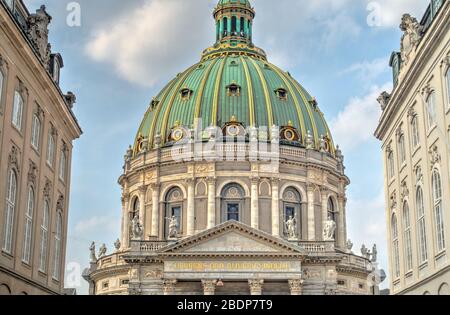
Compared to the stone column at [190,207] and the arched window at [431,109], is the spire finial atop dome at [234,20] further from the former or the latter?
the arched window at [431,109]

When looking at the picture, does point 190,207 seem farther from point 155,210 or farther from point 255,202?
point 255,202

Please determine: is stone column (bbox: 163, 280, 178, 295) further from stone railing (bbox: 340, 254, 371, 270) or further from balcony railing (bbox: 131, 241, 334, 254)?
stone railing (bbox: 340, 254, 371, 270)

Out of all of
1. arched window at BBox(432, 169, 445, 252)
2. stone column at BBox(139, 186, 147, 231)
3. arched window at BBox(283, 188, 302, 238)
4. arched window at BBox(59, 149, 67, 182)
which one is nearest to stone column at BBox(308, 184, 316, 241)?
arched window at BBox(283, 188, 302, 238)

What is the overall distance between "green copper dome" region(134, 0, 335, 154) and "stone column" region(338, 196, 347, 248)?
524 centimetres

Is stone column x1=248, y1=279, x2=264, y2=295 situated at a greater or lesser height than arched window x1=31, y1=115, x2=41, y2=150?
lesser

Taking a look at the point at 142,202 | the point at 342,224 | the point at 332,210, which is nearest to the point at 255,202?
the point at 332,210

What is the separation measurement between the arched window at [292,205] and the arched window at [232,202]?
414cm

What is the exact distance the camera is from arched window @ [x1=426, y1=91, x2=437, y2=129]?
95.3 feet

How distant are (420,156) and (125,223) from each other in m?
50.5

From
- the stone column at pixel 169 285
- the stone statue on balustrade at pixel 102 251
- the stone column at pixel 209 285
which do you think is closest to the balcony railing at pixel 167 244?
the stone column at pixel 169 285

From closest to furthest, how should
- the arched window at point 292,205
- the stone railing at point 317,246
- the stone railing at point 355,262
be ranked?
the stone railing at point 317,246 < the stone railing at point 355,262 < the arched window at point 292,205

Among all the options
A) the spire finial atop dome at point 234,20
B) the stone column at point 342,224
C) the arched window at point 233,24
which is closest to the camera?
the stone column at point 342,224

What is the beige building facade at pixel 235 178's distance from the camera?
212ft
